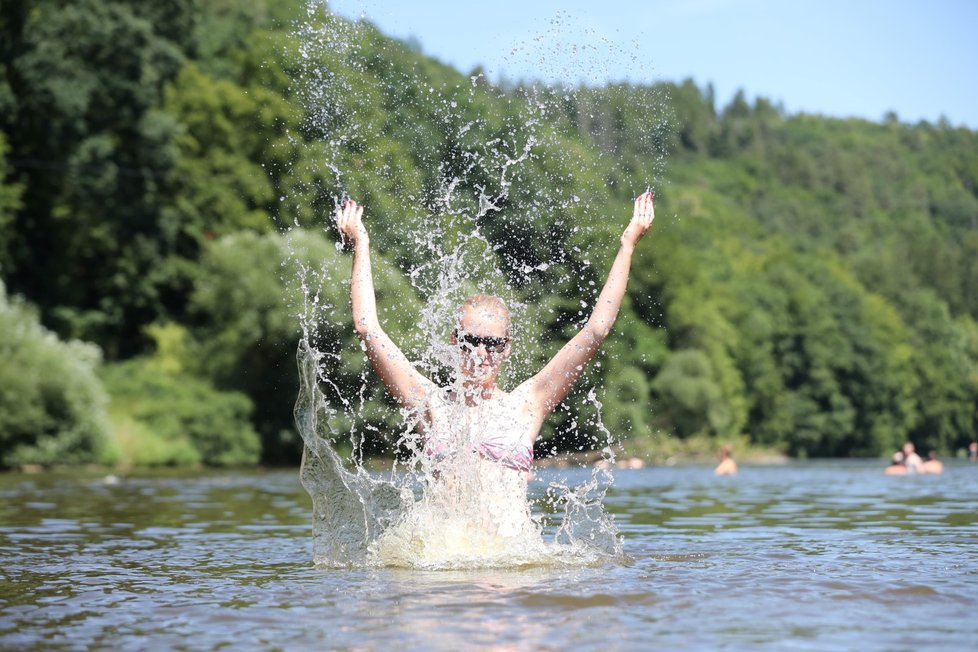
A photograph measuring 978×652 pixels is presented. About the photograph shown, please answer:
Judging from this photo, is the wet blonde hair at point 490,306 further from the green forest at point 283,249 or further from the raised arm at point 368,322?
the green forest at point 283,249

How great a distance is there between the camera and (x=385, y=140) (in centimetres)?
1631

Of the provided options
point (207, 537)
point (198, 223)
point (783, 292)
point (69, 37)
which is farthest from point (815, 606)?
point (783, 292)

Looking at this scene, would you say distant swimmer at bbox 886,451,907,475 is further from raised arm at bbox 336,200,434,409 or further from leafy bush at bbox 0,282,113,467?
raised arm at bbox 336,200,434,409

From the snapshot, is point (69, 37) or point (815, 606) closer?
point (815, 606)

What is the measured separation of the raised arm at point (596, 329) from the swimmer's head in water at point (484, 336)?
252mm

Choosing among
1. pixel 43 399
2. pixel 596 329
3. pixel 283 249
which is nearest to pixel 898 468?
pixel 283 249

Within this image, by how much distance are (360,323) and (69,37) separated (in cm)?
5001

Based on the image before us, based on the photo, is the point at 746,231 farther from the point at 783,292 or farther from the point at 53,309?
the point at 53,309

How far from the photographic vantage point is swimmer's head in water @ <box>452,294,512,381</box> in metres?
7.39

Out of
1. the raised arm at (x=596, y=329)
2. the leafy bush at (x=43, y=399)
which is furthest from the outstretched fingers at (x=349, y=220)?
the leafy bush at (x=43, y=399)

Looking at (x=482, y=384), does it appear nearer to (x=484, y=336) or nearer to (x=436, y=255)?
(x=484, y=336)

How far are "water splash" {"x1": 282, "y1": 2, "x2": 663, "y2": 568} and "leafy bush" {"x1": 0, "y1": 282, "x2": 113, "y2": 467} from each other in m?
14.6

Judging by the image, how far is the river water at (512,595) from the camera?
6.02m

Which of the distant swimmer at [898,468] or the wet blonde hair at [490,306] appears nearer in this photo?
the wet blonde hair at [490,306]
